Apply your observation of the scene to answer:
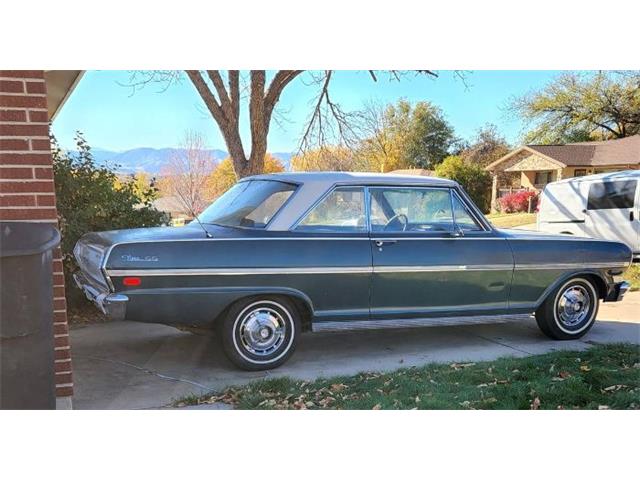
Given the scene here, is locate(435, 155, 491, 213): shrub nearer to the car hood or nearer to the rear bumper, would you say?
the rear bumper

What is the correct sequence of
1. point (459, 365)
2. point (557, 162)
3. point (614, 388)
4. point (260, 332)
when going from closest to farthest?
point (614, 388)
point (260, 332)
point (459, 365)
point (557, 162)

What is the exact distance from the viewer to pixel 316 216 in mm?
3873

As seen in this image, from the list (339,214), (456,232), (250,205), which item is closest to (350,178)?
(339,214)

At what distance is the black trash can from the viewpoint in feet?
8.04

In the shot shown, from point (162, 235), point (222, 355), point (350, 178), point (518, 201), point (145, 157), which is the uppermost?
point (145, 157)

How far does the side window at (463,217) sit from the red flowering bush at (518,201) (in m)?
0.77

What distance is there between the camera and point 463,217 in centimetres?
430

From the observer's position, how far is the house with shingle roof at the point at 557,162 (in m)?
4.84

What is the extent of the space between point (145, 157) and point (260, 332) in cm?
192

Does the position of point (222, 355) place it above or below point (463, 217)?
below

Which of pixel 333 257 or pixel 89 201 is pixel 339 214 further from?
pixel 89 201
